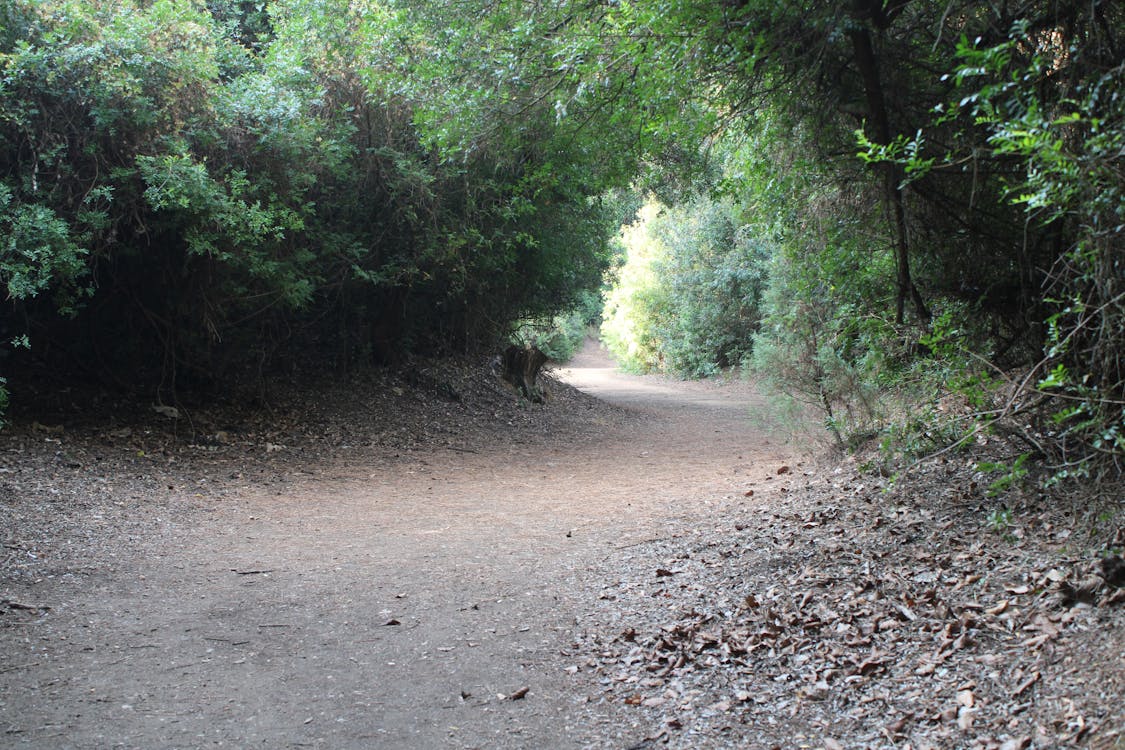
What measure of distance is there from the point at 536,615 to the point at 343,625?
1163mm

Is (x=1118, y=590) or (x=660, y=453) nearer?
(x=1118, y=590)

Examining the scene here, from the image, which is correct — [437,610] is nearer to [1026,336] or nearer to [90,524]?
[90,524]

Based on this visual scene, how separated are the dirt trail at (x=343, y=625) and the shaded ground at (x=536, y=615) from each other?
2cm

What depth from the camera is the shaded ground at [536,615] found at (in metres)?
3.35

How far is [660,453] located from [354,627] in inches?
315

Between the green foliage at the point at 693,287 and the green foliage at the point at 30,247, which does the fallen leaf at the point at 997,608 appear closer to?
the green foliage at the point at 30,247

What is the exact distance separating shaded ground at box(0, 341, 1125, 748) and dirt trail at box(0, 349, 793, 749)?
0.02 meters

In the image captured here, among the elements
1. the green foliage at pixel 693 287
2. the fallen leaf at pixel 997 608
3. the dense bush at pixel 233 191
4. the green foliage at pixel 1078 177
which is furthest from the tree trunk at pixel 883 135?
the green foliage at pixel 693 287

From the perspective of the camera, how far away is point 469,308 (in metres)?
15.1

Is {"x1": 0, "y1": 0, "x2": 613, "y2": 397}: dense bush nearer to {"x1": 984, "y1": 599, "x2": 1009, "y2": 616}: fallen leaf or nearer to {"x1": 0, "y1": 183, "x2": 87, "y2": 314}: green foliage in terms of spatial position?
{"x1": 0, "y1": 183, "x2": 87, "y2": 314}: green foliage

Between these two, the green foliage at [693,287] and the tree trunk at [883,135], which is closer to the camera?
the tree trunk at [883,135]

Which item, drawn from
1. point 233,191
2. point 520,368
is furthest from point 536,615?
point 520,368

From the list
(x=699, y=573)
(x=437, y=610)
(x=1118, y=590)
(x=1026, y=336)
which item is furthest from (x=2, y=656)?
(x=1026, y=336)

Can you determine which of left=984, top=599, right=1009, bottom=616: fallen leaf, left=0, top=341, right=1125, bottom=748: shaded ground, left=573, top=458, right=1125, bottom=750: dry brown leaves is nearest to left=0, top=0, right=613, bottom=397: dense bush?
left=0, top=341, right=1125, bottom=748: shaded ground
